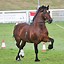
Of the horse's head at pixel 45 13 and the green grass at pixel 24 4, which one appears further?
the green grass at pixel 24 4

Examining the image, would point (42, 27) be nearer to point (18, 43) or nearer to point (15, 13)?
point (18, 43)

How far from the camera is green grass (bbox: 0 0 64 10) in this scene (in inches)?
2319

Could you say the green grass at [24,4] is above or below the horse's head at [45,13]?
below

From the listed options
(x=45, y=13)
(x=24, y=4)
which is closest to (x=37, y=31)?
(x=45, y=13)

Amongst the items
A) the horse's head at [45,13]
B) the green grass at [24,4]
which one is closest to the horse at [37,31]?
the horse's head at [45,13]

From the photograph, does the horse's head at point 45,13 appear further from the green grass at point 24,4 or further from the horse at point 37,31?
the green grass at point 24,4

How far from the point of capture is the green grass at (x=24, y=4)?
58906mm

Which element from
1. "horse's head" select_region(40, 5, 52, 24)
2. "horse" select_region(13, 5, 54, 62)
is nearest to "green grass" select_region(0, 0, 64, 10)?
"horse" select_region(13, 5, 54, 62)

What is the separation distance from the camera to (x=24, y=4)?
203ft

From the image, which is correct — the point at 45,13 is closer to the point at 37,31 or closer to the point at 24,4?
the point at 37,31

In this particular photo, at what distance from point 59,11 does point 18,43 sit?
92.8 feet

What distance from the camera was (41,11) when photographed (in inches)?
530

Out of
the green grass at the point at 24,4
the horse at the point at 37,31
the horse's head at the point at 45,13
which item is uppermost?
the horse's head at the point at 45,13

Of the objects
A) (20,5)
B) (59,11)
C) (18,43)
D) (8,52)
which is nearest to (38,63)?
(18,43)
